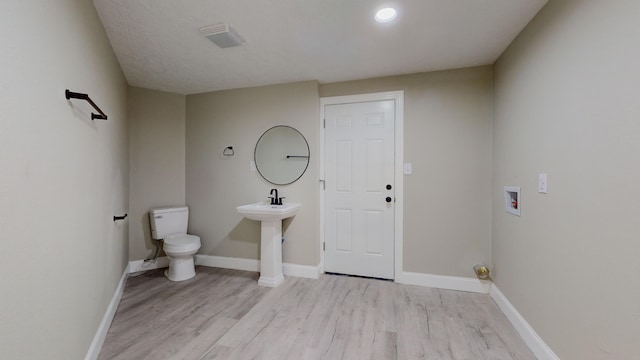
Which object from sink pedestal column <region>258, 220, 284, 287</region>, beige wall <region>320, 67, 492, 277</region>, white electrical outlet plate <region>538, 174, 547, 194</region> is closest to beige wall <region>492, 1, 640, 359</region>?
white electrical outlet plate <region>538, 174, 547, 194</region>

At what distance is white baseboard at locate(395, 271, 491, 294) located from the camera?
2516 mm

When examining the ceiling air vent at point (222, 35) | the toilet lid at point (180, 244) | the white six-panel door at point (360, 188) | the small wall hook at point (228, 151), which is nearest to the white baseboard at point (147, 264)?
the toilet lid at point (180, 244)

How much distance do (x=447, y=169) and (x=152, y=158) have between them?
3.46 metres

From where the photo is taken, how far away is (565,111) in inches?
57.5

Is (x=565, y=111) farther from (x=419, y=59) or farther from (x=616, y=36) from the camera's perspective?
(x=419, y=59)

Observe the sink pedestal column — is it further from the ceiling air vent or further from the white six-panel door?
the ceiling air vent

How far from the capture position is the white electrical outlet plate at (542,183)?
1.65 metres

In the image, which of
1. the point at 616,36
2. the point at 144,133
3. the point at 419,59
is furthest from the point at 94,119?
the point at 616,36

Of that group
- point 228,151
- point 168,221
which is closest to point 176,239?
point 168,221

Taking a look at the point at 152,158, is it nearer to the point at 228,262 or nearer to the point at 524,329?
the point at 228,262

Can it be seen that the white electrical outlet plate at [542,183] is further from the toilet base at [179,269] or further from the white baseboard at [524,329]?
the toilet base at [179,269]

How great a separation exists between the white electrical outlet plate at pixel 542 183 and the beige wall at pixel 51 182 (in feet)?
8.60

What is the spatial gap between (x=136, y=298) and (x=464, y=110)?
3.71 m

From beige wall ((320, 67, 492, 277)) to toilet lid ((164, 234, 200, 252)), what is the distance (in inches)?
92.3
